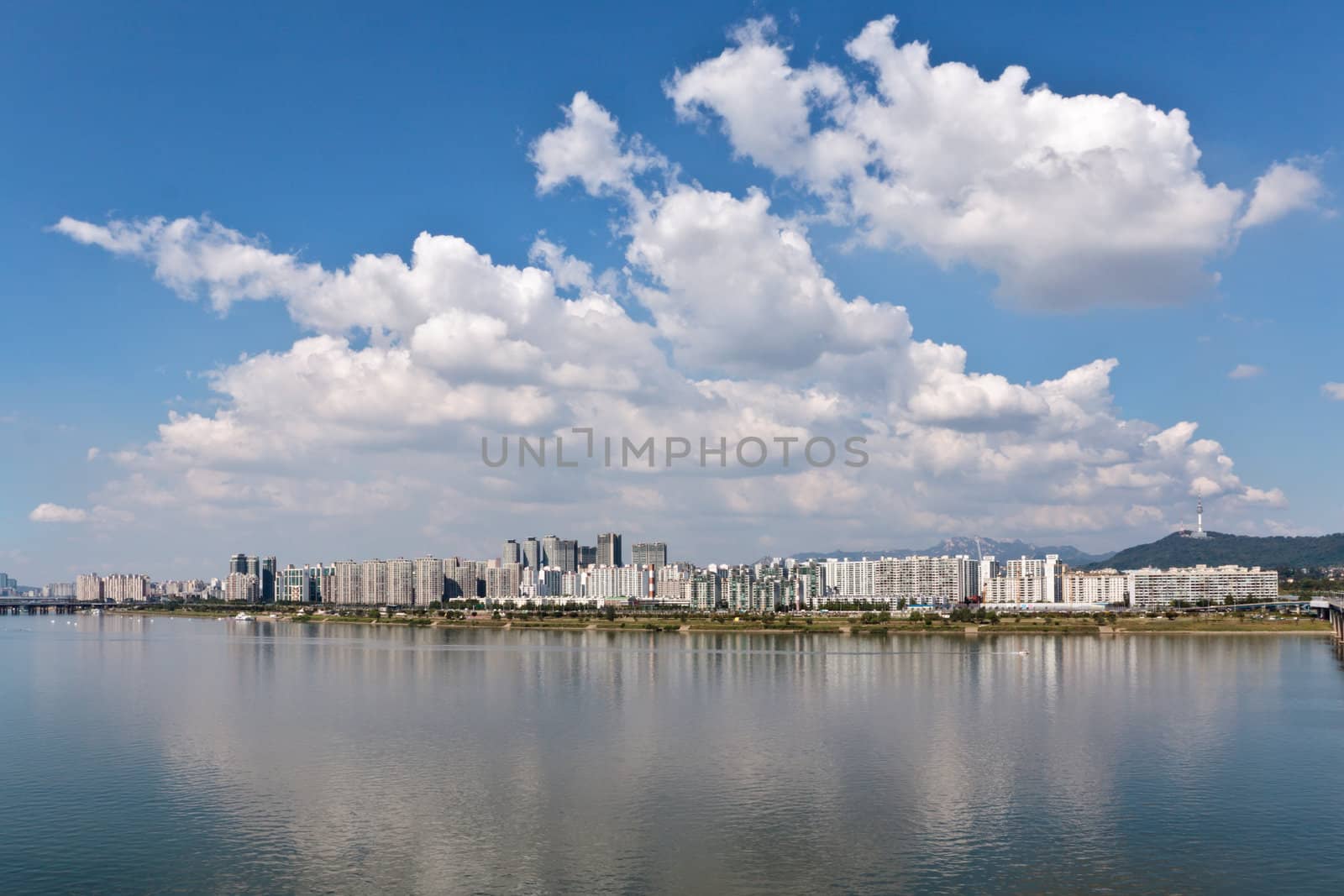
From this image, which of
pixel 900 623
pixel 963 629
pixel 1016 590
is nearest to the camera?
pixel 963 629

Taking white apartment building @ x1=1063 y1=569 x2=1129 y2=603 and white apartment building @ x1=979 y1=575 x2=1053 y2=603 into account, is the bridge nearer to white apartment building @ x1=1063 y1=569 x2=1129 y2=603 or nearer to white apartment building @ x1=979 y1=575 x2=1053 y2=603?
white apartment building @ x1=979 y1=575 x2=1053 y2=603

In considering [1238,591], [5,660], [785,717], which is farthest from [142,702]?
Answer: [1238,591]

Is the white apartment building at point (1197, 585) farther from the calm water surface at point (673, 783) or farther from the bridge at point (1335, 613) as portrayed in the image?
the calm water surface at point (673, 783)

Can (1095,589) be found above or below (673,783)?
below

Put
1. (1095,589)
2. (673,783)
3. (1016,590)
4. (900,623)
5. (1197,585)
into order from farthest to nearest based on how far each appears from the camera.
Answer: (1095,589), (1016,590), (1197,585), (900,623), (673,783)

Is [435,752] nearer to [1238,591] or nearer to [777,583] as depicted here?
[777,583]

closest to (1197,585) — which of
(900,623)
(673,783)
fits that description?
(900,623)

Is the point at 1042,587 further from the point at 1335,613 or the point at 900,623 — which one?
the point at 1335,613

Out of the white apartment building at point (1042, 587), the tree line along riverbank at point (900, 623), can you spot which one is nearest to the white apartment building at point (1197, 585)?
the white apartment building at point (1042, 587)

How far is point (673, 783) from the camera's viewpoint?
29672 mm

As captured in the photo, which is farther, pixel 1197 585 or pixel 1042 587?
pixel 1042 587

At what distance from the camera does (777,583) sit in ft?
565

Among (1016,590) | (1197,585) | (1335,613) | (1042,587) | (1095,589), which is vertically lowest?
(1095,589)

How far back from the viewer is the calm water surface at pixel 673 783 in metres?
22.0
